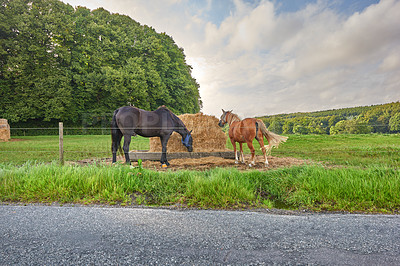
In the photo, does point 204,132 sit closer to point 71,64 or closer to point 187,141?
point 187,141

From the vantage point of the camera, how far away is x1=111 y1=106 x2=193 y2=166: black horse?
675 centimetres

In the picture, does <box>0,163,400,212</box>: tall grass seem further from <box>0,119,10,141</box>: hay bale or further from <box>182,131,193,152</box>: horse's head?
<box>0,119,10,141</box>: hay bale

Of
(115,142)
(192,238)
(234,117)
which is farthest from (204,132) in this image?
(192,238)

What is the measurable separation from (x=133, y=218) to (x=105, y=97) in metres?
22.8

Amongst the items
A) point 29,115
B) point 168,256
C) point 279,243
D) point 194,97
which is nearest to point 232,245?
point 279,243

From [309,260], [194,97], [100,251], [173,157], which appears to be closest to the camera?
[309,260]

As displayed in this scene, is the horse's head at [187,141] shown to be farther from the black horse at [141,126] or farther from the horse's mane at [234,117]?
the horse's mane at [234,117]

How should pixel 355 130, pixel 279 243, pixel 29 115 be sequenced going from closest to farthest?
pixel 279 243 < pixel 355 130 < pixel 29 115

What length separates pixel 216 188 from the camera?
4066 millimetres

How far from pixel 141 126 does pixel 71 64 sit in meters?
20.0

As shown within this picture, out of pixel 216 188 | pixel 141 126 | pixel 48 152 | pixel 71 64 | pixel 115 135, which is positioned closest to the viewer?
pixel 216 188

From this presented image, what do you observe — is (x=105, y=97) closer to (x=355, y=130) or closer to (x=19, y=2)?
(x=19, y=2)

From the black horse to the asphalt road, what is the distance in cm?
359

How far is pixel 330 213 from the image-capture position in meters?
3.41
